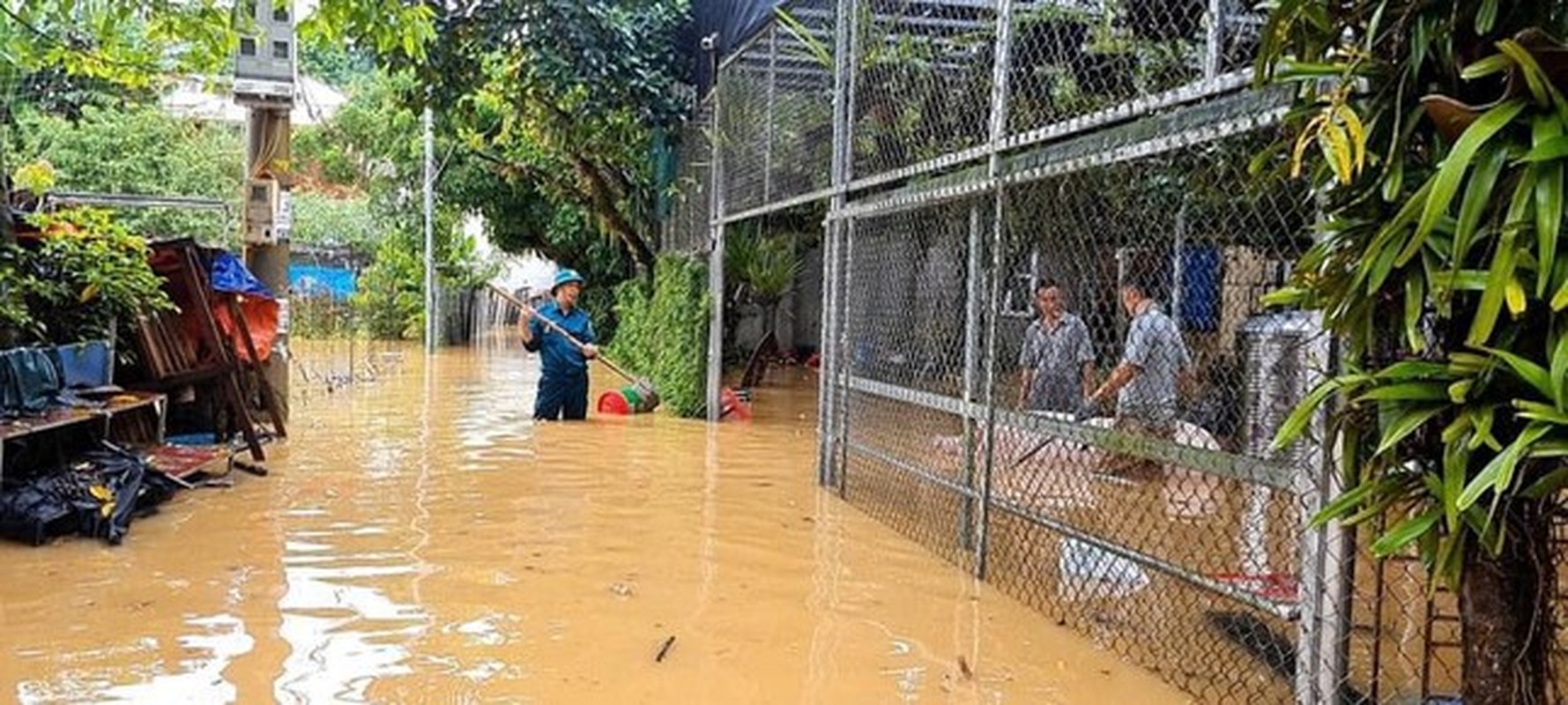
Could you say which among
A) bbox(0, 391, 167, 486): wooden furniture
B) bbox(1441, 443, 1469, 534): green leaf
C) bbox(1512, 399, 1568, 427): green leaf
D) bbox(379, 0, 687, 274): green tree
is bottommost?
bbox(0, 391, 167, 486): wooden furniture

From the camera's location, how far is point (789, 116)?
9555mm

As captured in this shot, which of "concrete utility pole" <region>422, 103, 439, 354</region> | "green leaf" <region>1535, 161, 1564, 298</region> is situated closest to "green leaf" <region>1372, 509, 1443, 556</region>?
"green leaf" <region>1535, 161, 1564, 298</region>

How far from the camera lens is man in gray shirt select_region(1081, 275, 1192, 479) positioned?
5.34 m

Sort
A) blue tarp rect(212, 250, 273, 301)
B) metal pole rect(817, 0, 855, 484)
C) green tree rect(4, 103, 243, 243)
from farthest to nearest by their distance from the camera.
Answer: green tree rect(4, 103, 243, 243) → blue tarp rect(212, 250, 273, 301) → metal pole rect(817, 0, 855, 484)

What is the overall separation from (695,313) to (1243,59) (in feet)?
27.5

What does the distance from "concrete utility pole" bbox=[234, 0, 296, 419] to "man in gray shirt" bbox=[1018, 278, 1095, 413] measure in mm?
6543

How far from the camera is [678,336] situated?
1273 centimetres

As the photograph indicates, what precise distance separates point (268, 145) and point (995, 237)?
289 inches

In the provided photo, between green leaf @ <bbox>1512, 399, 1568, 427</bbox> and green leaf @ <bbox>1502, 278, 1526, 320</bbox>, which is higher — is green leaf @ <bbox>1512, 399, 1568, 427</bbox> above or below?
below

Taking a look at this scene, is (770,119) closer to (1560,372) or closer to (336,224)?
(1560,372)

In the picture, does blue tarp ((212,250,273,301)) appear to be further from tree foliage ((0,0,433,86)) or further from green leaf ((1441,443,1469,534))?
green leaf ((1441,443,1469,534))

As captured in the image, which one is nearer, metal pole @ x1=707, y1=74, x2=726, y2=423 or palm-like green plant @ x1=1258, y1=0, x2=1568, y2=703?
palm-like green plant @ x1=1258, y1=0, x2=1568, y2=703

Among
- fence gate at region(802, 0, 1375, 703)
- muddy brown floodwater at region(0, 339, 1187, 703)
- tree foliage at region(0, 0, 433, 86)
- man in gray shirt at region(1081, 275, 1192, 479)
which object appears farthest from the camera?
tree foliage at region(0, 0, 433, 86)

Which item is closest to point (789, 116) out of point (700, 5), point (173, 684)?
point (700, 5)
